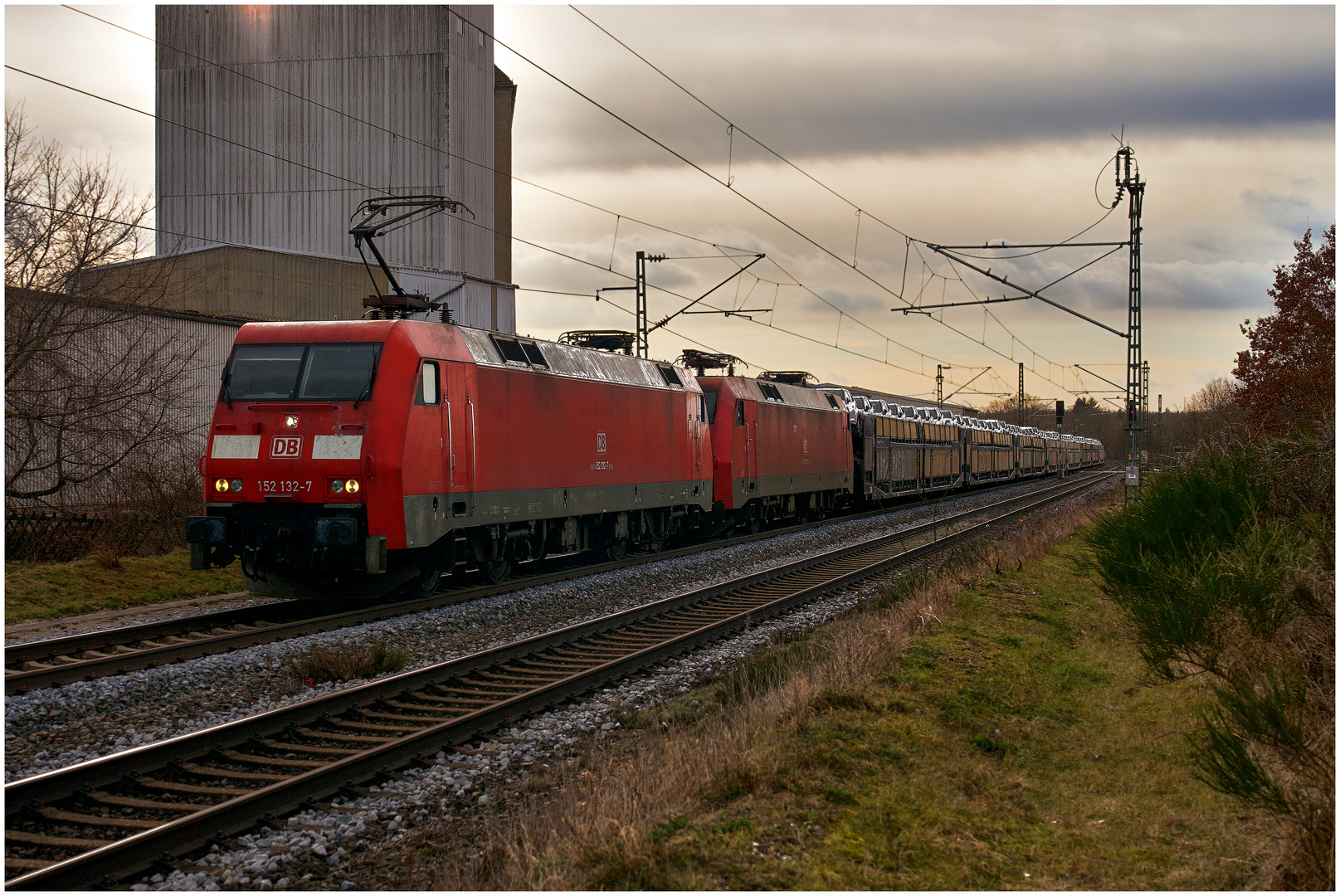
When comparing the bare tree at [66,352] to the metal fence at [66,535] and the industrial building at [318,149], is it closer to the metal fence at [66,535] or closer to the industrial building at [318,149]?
the metal fence at [66,535]

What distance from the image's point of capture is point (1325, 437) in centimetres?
1016

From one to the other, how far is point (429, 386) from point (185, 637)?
390cm

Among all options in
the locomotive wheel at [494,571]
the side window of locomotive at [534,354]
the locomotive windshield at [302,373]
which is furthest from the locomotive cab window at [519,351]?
the locomotive wheel at [494,571]

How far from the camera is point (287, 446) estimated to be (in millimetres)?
11617

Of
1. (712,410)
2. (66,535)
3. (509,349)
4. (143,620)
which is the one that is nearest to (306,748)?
(143,620)

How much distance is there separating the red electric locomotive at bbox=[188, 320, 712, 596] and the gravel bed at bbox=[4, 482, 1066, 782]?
1018mm

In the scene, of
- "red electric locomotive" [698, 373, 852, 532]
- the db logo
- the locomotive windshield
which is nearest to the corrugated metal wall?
"red electric locomotive" [698, 373, 852, 532]

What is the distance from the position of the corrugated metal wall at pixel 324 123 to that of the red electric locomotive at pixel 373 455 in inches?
931

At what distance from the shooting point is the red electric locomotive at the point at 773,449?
22.8 metres

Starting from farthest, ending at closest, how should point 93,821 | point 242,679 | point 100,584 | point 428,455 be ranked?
point 100,584, point 428,455, point 242,679, point 93,821

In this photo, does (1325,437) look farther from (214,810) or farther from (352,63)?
(352,63)

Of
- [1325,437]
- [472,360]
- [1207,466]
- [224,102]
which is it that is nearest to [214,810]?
[472,360]

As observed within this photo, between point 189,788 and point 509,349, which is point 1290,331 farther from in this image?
point 189,788

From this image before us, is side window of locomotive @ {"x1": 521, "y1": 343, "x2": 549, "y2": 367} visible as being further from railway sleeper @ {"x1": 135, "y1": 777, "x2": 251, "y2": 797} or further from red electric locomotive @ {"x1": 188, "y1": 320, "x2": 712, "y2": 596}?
railway sleeper @ {"x1": 135, "y1": 777, "x2": 251, "y2": 797}
